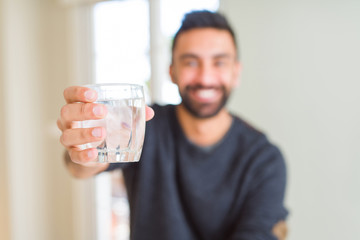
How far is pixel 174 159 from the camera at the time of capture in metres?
0.88

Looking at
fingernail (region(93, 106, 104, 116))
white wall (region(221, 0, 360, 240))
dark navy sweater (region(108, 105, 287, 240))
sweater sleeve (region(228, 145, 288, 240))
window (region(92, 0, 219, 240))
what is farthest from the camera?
window (region(92, 0, 219, 240))

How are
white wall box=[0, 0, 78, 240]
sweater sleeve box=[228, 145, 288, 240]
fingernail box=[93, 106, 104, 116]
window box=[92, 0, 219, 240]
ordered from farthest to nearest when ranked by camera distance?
window box=[92, 0, 219, 240]
white wall box=[0, 0, 78, 240]
sweater sleeve box=[228, 145, 288, 240]
fingernail box=[93, 106, 104, 116]

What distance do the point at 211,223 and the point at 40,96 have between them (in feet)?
5.26

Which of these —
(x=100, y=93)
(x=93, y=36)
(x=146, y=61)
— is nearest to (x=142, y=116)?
(x=100, y=93)

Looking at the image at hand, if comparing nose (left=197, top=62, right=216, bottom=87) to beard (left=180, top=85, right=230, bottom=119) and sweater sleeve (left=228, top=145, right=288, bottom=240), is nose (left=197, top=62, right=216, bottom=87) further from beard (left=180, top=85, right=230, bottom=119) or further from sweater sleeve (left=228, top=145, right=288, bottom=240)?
sweater sleeve (left=228, top=145, right=288, bottom=240)

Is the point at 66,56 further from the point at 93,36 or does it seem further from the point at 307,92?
the point at 307,92

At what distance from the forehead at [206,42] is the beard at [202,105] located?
11 cm

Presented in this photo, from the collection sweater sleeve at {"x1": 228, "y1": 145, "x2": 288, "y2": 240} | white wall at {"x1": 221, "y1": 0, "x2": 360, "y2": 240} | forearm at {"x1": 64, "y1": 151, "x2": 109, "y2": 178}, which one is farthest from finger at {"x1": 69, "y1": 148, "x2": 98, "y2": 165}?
white wall at {"x1": 221, "y1": 0, "x2": 360, "y2": 240}

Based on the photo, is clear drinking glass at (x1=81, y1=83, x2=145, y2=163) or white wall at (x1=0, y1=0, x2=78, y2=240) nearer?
clear drinking glass at (x1=81, y1=83, x2=145, y2=163)

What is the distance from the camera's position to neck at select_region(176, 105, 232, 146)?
91cm

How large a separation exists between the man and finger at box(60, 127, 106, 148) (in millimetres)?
341

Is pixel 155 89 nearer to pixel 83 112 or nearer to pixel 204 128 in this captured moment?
pixel 204 128

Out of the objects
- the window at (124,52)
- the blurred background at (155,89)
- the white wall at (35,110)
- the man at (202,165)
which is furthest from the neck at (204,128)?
the white wall at (35,110)

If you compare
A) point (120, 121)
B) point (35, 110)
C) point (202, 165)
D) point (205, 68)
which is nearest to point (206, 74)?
point (205, 68)
